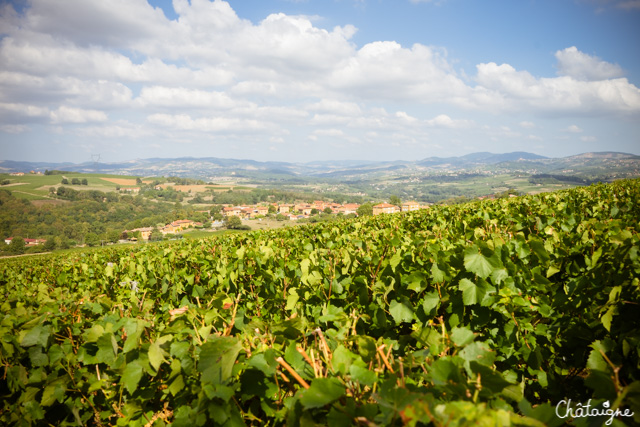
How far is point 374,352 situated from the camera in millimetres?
1460

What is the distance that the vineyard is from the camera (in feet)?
3.78

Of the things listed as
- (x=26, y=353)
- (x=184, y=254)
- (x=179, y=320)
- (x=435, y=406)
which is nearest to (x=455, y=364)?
(x=435, y=406)

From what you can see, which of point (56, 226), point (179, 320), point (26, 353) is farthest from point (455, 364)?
point (56, 226)

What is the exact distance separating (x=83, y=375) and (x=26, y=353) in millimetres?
539

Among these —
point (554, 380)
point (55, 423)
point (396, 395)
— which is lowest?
point (55, 423)

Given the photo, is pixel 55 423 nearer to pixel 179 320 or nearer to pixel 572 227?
pixel 179 320

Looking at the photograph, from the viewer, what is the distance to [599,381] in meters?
1.27

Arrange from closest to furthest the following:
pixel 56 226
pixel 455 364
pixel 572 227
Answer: pixel 455 364
pixel 572 227
pixel 56 226

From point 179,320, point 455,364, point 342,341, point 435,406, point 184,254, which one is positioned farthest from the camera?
point 184,254

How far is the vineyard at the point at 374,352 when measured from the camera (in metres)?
1.15

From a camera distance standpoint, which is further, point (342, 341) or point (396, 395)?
point (342, 341)

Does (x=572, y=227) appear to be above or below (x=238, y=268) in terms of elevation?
above

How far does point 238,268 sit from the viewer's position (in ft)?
14.6

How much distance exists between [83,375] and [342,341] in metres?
1.96
